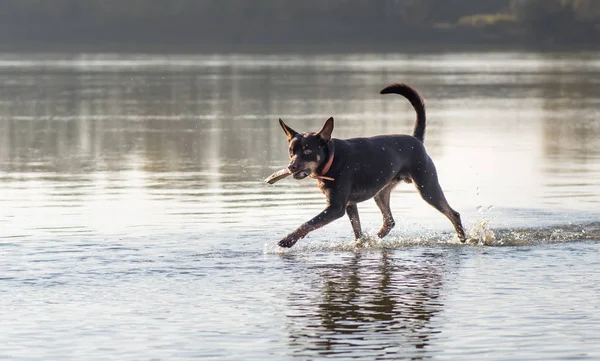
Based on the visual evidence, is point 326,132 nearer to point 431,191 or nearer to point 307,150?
point 307,150

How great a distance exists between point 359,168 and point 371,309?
300 centimetres

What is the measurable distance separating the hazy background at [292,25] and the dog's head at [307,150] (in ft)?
306

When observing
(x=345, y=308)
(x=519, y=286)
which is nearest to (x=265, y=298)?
(x=345, y=308)

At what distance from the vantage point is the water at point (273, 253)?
9516 millimetres

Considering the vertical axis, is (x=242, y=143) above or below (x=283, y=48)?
below

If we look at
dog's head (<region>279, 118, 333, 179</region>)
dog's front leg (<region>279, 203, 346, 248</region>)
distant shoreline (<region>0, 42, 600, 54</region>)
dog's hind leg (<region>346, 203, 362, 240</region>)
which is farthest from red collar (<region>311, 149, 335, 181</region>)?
distant shoreline (<region>0, 42, 600, 54</region>)

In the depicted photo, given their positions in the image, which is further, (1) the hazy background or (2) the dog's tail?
(1) the hazy background

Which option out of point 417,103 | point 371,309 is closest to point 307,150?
point 417,103

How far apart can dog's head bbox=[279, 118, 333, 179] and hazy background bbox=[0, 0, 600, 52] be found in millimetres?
93135

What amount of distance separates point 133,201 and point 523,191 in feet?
16.0

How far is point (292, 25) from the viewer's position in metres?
118

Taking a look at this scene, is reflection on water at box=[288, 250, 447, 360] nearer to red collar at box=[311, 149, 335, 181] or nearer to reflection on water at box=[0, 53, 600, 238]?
red collar at box=[311, 149, 335, 181]

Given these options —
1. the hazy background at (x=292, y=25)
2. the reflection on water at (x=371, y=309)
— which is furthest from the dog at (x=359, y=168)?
the hazy background at (x=292, y=25)

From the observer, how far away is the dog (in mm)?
12812
